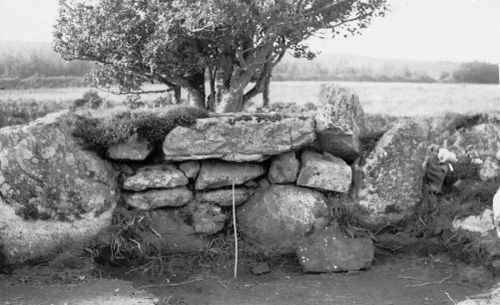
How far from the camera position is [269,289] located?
8820 mm

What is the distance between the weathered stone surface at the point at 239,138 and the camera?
32.2ft

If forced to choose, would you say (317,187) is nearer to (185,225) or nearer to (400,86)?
(185,225)

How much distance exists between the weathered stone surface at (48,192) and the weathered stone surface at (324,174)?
112 inches

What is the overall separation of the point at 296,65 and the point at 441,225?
9582mm

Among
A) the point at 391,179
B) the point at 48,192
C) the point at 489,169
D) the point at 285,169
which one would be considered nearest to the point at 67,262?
the point at 48,192

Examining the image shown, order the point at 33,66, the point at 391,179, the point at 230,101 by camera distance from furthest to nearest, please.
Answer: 1. the point at 33,66
2. the point at 230,101
3. the point at 391,179

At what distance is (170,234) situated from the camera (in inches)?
386

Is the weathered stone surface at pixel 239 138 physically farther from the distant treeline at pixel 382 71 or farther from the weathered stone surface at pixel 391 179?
the distant treeline at pixel 382 71

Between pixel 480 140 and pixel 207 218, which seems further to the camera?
pixel 480 140

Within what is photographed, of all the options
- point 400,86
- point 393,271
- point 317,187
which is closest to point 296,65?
point 400,86

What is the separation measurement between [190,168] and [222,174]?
48cm

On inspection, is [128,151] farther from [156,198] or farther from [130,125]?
[156,198]

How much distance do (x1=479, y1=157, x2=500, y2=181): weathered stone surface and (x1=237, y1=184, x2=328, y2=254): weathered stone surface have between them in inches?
110

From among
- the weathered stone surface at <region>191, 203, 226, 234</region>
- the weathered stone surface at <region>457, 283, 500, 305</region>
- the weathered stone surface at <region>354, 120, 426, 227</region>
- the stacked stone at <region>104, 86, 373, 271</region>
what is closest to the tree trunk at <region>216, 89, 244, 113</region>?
the stacked stone at <region>104, 86, 373, 271</region>
